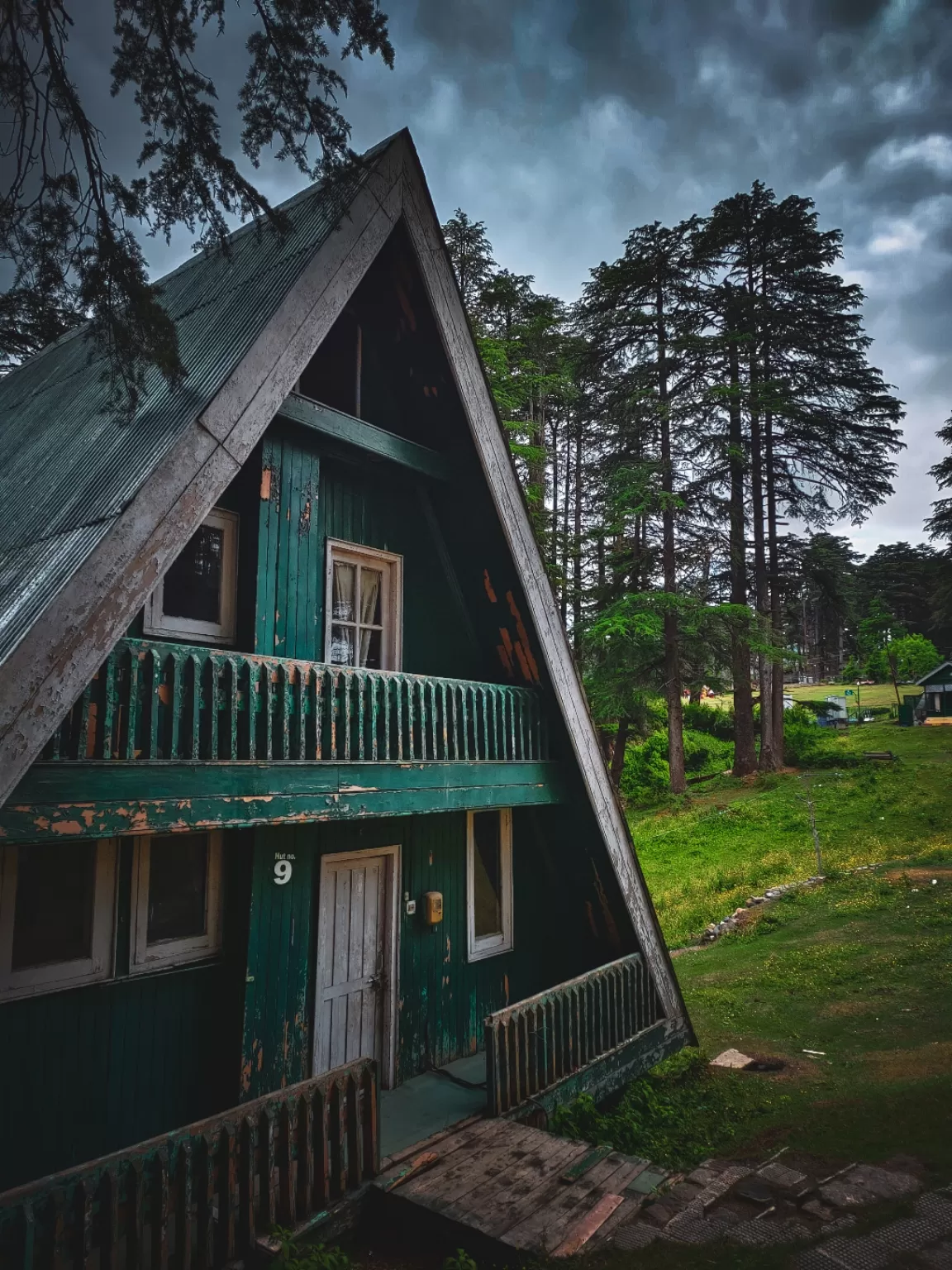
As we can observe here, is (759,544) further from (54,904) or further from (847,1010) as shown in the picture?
(54,904)

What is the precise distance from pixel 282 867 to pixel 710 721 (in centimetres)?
3863

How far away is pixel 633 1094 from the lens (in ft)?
27.5

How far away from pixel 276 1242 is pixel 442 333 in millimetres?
7593

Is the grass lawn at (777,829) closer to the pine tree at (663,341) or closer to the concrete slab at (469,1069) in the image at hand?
the pine tree at (663,341)

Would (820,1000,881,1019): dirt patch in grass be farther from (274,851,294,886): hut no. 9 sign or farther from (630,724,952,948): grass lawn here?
(274,851,294,886): hut no. 9 sign

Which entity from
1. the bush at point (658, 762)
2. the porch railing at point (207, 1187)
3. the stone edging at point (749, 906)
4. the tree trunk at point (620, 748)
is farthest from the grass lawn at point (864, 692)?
the porch railing at point (207, 1187)

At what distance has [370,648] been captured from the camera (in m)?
8.69

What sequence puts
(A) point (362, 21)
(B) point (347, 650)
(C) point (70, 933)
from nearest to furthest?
(A) point (362, 21)
(C) point (70, 933)
(B) point (347, 650)

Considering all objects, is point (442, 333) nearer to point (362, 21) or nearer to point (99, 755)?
point (362, 21)

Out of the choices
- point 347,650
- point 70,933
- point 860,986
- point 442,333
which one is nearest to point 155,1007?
point 70,933

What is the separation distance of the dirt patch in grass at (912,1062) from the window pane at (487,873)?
175 inches

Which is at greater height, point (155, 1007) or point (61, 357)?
point (61, 357)

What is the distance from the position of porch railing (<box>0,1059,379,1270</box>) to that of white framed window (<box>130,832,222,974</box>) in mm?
1566

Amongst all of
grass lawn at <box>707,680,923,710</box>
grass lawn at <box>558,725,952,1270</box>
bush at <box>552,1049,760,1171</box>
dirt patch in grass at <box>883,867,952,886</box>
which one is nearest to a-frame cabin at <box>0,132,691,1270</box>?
bush at <box>552,1049,760,1171</box>
